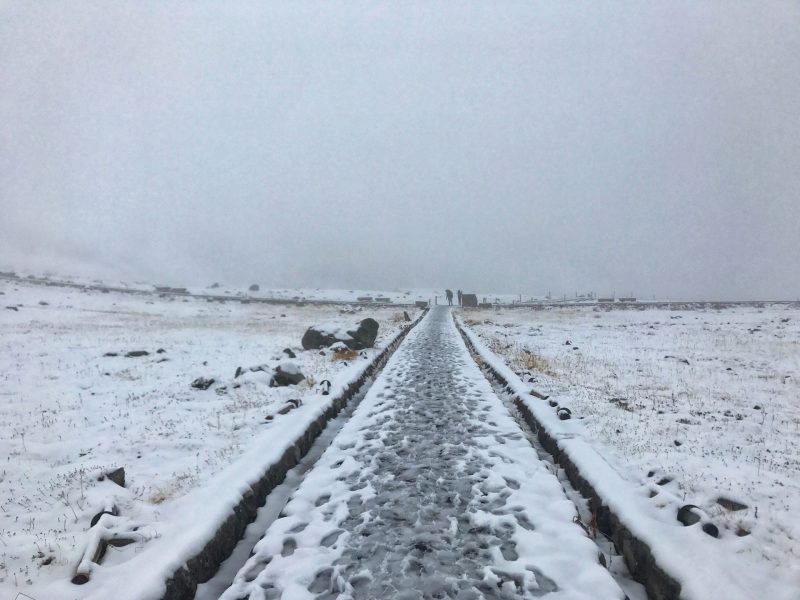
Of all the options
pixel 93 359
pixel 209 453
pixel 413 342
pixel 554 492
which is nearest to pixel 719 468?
pixel 554 492

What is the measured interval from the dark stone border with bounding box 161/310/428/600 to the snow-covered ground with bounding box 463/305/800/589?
497 cm

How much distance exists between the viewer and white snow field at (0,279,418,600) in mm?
3859

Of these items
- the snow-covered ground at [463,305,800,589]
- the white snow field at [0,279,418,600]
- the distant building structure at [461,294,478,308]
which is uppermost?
the distant building structure at [461,294,478,308]

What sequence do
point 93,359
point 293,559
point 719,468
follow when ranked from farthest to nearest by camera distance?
point 93,359 → point 719,468 → point 293,559

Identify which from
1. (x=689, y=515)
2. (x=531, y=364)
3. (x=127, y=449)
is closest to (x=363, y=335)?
(x=531, y=364)

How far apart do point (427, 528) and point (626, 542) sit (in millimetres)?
2048

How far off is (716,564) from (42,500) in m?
7.42

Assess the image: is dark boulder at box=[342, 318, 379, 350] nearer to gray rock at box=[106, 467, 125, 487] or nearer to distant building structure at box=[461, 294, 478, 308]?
gray rock at box=[106, 467, 125, 487]

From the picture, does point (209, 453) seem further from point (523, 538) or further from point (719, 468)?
point (719, 468)

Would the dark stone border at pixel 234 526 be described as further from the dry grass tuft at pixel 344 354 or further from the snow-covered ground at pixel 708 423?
the dry grass tuft at pixel 344 354

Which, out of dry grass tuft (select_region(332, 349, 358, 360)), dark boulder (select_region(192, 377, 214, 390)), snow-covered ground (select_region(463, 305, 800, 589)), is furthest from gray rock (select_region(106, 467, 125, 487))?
dry grass tuft (select_region(332, 349, 358, 360))

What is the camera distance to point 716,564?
134 inches

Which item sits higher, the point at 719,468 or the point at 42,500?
the point at 719,468

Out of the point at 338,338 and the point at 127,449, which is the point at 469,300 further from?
the point at 127,449
